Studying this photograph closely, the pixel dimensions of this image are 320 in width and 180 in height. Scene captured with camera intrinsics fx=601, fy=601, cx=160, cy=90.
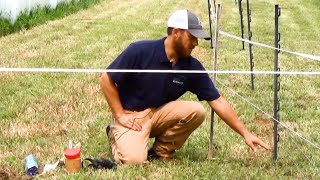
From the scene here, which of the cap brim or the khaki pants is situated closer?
the cap brim

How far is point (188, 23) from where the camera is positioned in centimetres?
418

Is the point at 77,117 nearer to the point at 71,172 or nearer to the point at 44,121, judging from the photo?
the point at 44,121

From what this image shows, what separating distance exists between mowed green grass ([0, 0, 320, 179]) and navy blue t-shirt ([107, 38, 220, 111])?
506mm

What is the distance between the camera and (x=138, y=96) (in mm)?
4547

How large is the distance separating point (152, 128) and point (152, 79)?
16.7 inches

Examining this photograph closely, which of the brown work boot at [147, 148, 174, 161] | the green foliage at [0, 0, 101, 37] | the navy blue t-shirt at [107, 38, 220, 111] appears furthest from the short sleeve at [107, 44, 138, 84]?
the green foliage at [0, 0, 101, 37]

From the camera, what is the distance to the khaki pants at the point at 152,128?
4.49 m

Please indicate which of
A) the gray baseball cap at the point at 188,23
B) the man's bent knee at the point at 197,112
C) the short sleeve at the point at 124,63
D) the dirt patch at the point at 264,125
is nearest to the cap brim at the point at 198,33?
the gray baseball cap at the point at 188,23

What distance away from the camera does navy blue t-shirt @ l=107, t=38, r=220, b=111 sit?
171 inches

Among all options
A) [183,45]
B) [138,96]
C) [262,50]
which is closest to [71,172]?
[138,96]

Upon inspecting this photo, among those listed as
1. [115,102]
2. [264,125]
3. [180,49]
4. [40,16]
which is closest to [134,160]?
[115,102]

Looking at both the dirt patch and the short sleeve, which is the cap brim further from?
the dirt patch

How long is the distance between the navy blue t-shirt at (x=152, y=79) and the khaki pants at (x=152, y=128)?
0.26 feet

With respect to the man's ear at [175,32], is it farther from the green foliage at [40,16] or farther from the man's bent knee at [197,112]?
the green foliage at [40,16]
